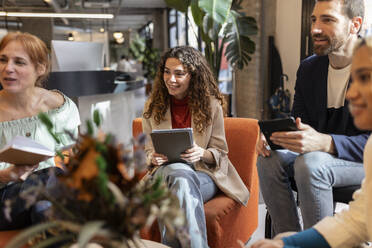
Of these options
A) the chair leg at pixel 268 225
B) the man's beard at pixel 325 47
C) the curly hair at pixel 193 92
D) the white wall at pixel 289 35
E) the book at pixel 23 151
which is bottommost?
the chair leg at pixel 268 225

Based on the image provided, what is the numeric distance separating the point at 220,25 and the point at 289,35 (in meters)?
1.01

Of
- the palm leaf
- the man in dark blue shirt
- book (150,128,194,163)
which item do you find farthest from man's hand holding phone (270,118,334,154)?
the palm leaf

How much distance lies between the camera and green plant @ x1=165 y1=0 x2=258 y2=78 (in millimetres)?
4066

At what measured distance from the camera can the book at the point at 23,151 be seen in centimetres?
134

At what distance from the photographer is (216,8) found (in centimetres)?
405

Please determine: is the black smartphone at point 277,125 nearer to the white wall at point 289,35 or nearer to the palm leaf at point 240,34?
the white wall at point 289,35

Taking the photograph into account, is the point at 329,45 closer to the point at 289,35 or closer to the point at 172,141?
the point at 172,141

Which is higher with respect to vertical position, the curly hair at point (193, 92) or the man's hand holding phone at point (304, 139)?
the curly hair at point (193, 92)

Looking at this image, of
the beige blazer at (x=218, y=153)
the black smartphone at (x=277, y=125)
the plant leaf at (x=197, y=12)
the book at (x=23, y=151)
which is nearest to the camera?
the book at (x=23, y=151)

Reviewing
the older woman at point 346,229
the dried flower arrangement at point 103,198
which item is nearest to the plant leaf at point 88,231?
the dried flower arrangement at point 103,198

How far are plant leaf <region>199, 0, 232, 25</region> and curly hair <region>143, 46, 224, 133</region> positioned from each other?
184cm

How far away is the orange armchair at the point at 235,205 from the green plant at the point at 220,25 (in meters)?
2.07

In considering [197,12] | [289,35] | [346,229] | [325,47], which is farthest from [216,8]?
[346,229]

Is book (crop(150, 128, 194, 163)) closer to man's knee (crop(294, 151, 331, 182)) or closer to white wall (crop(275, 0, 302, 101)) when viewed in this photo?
man's knee (crop(294, 151, 331, 182))
